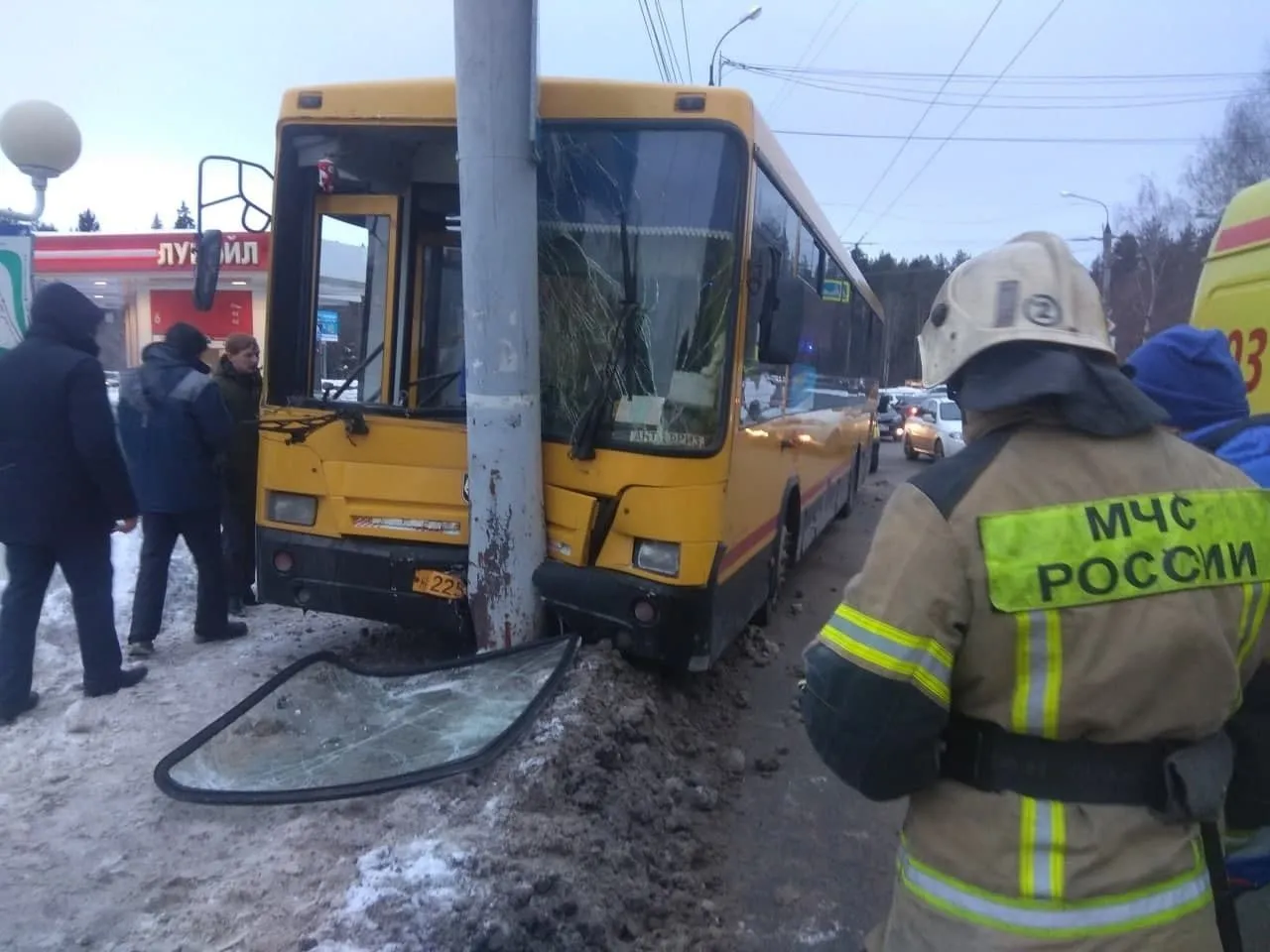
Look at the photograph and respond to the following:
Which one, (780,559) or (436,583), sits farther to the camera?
(780,559)

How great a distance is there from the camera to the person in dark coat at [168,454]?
6.56m

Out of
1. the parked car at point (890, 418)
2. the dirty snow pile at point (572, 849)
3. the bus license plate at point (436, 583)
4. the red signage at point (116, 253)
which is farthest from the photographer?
the parked car at point (890, 418)

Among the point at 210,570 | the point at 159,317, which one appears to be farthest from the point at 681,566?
the point at 159,317

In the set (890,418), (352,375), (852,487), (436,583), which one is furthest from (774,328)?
(890,418)

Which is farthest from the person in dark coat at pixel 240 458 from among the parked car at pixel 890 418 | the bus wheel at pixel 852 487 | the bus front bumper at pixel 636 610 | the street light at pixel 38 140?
the parked car at pixel 890 418

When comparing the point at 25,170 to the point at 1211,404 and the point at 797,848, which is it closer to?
the point at 797,848

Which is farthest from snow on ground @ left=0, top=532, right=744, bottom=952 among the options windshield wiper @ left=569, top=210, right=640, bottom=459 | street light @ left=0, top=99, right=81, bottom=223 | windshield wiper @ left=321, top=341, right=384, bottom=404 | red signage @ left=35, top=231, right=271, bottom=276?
red signage @ left=35, top=231, right=271, bottom=276

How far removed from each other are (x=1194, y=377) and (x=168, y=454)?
18.4 ft

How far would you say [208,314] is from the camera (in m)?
30.3

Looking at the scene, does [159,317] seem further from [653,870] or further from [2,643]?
[653,870]

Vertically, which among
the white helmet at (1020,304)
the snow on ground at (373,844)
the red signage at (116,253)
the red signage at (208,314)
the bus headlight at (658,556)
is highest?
the red signage at (116,253)

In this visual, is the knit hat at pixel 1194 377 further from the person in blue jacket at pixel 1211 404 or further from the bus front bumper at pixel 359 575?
the bus front bumper at pixel 359 575

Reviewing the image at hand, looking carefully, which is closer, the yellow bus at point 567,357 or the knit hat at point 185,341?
the yellow bus at point 567,357

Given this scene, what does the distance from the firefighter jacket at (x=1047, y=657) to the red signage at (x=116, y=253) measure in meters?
28.6
